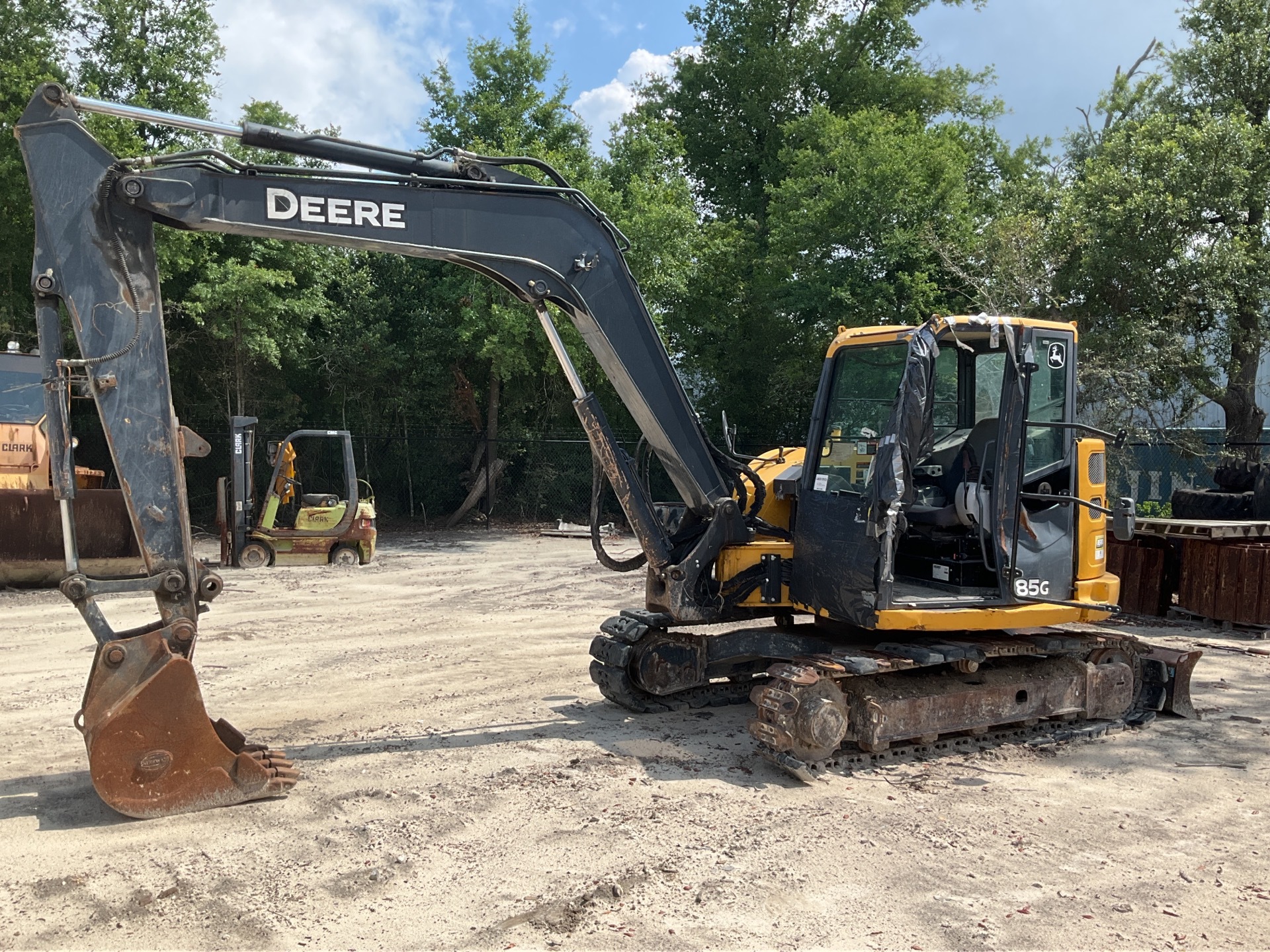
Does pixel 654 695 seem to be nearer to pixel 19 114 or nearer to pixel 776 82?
pixel 19 114

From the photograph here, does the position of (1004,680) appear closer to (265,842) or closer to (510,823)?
(510,823)

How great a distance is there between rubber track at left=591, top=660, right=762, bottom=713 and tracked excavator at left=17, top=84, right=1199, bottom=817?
0.06 ft

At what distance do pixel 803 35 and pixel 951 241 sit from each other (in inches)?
558

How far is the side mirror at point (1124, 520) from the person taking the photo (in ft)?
20.2

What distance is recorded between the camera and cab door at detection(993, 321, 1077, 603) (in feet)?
20.4

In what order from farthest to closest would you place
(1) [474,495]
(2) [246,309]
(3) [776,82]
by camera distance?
(3) [776,82], (1) [474,495], (2) [246,309]

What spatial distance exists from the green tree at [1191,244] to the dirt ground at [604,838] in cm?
1039

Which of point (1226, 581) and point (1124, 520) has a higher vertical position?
point (1124, 520)

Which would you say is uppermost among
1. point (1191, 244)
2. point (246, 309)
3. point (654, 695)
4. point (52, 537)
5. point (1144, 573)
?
point (1191, 244)

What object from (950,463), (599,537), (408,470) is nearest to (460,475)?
(408,470)

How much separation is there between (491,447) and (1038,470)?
1586 cm

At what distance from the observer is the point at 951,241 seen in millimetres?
19719

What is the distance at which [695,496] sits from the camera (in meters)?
6.59

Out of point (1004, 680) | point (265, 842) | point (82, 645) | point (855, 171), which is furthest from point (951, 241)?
point (265, 842)
